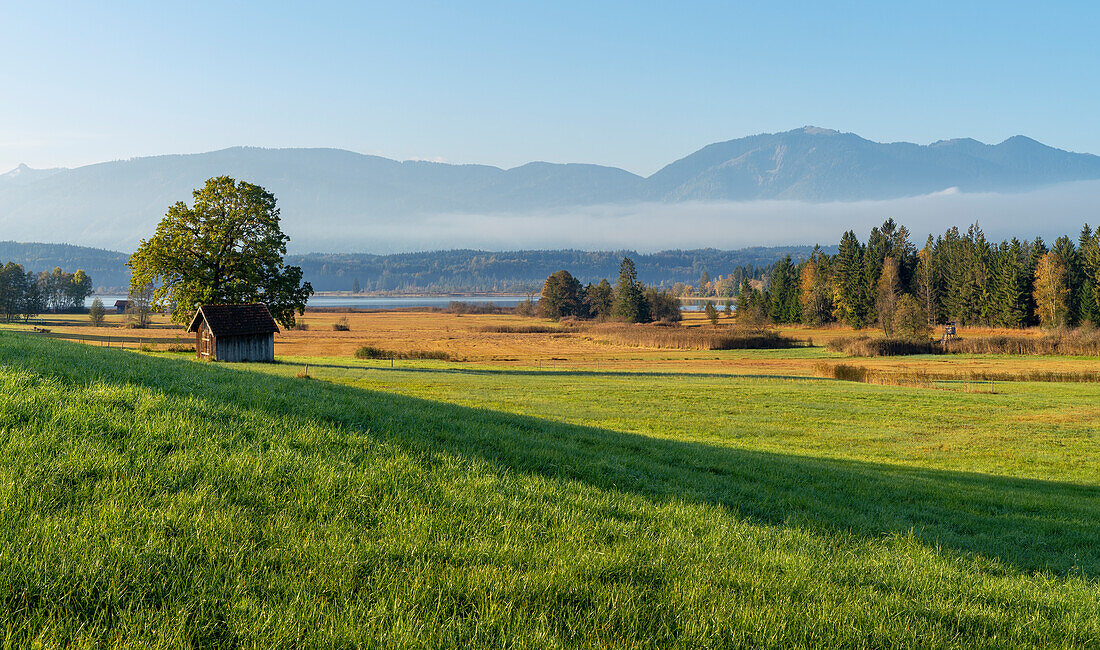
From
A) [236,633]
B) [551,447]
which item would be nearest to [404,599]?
[236,633]

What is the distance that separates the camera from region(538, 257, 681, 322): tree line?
15150cm

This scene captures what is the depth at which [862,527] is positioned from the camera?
8945 millimetres

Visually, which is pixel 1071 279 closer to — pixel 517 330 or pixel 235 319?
pixel 517 330

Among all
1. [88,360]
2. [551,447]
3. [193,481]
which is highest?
[88,360]

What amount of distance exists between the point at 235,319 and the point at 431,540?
4779cm

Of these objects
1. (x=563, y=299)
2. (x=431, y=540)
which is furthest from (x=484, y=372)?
(x=563, y=299)

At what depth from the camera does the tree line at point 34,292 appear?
377 feet

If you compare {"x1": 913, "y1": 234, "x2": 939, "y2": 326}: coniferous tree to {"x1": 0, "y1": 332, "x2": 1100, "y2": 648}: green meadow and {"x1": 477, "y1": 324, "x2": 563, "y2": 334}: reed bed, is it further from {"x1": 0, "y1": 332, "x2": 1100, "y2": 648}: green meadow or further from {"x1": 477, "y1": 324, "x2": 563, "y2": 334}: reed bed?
{"x1": 0, "y1": 332, "x2": 1100, "y2": 648}: green meadow

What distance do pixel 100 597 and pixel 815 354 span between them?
89.8 meters

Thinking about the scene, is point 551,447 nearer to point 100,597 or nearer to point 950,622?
point 950,622

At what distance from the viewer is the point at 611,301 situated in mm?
166500

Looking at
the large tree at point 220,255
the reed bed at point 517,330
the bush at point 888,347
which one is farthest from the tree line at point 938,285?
the large tree at point 220,255

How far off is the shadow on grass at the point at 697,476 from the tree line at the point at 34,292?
12570cm

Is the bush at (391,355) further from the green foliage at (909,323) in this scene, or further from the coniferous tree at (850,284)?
the coniferous tree at (850,284)
